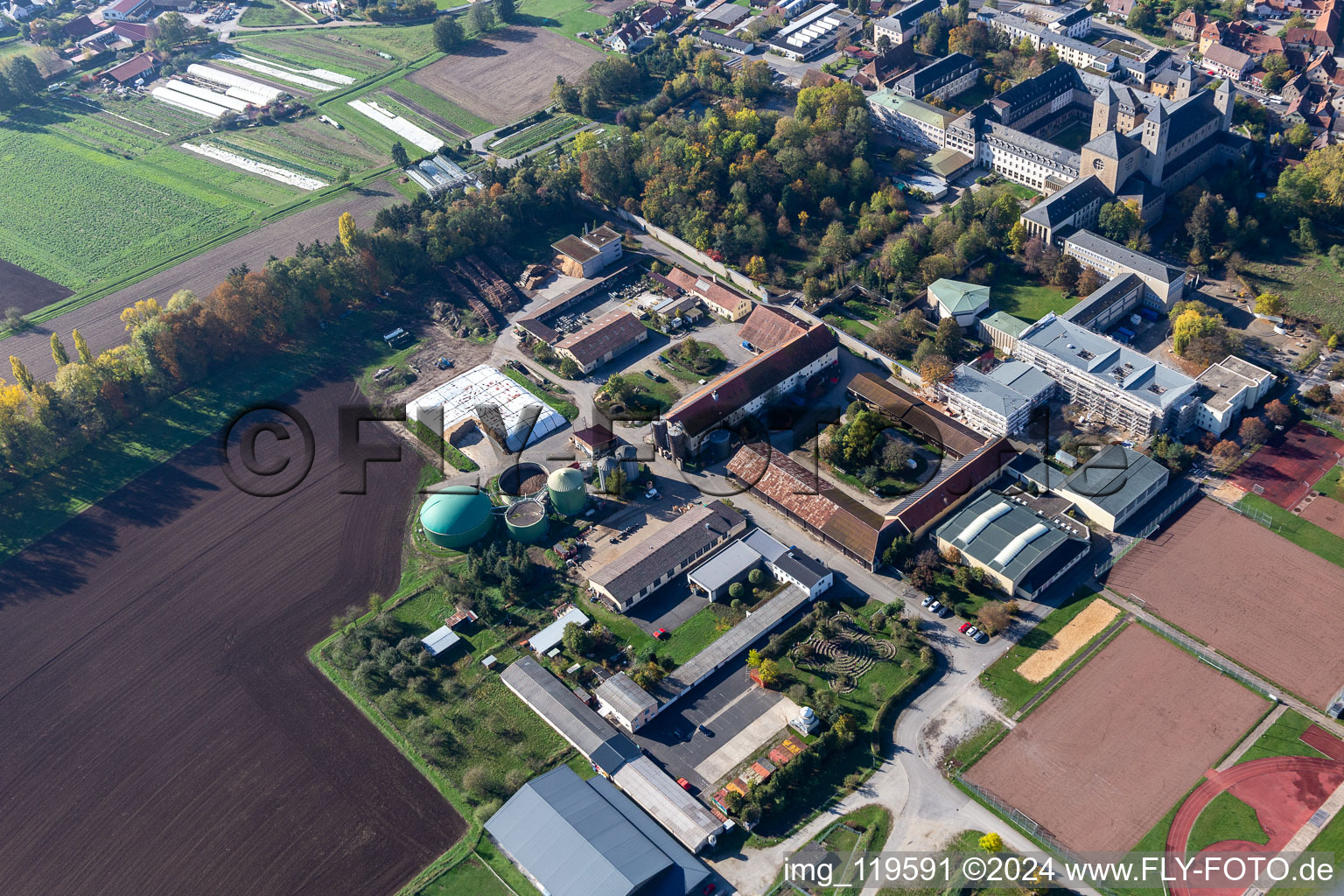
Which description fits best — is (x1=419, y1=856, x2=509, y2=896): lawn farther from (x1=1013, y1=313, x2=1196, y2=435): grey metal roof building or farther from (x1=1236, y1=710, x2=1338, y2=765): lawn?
(x1=1013, y1=313, x2=1196, y2=435): grey metal roof building

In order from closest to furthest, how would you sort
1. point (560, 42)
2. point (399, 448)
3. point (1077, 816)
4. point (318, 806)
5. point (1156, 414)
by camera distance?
point (1077, 816) → point (318, 806) → point (1156, 414) → point (399, 448) → point (560, 42)

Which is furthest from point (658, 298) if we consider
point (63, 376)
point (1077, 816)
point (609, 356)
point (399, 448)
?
point (1077, 816)

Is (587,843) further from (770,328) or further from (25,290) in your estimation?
(25,290)

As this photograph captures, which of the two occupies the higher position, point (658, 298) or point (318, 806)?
point (658, 298)

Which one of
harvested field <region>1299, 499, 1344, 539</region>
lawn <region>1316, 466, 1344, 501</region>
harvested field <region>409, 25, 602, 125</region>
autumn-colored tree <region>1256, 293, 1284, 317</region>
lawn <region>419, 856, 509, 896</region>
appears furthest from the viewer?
harvested field <region>409, 25, 602, 125</region>

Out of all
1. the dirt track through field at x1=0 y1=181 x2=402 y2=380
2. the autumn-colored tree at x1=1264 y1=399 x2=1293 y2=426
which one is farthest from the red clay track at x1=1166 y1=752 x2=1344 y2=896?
the dirt track through field at x1=0 y1=181 x2=402 y2=380

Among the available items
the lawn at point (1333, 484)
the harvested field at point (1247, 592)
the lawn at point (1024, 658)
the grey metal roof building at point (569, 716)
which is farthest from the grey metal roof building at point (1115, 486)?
the grey metal roof building at point (569, 716)

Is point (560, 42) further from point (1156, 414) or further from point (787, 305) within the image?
point (1156, 414)
